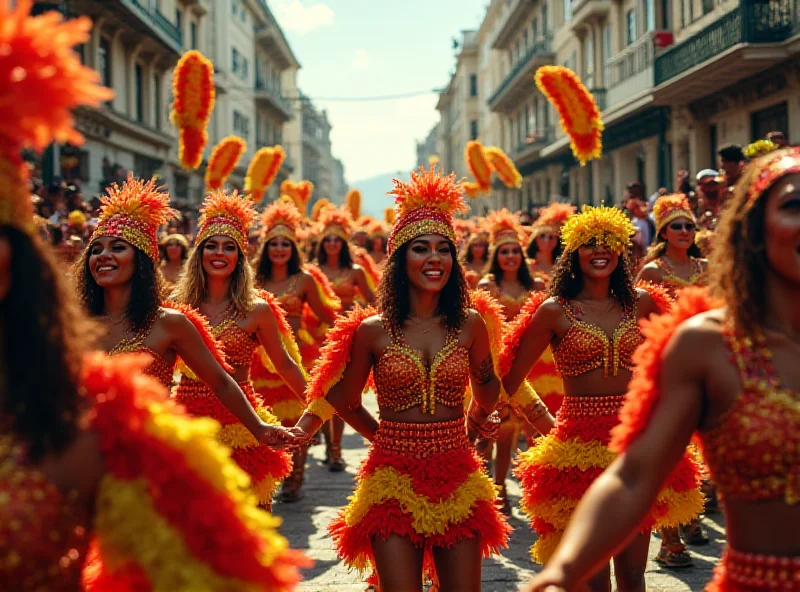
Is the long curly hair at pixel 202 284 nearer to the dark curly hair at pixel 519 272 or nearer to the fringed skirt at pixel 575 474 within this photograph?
the fringed skirt at pixel 575 474

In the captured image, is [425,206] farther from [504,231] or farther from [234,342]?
[504,231]

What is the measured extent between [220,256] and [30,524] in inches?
164

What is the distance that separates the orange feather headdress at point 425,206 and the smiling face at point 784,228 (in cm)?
224

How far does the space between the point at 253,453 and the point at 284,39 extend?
63.4m

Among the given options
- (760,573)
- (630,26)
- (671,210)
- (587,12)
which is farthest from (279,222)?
(587,12)

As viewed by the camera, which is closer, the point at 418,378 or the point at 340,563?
the point at 418,378

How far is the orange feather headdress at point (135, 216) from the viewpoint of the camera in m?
4.77

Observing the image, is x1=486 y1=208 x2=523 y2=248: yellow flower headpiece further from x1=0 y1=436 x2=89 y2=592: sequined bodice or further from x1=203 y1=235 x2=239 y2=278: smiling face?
x1=0 y1=436 x2=89 y2=592: sequined bodice

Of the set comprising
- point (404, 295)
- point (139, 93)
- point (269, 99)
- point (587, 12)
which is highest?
point (269, 99)

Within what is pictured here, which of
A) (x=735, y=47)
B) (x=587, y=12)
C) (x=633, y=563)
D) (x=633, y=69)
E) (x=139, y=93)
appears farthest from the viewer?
(x=139, y=93)

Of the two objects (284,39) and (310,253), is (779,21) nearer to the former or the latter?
(310,253)

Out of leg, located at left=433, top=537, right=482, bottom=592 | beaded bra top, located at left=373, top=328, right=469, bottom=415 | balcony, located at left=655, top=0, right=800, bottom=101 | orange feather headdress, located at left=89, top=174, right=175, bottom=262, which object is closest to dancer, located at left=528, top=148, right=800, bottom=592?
A: leg, located at left=433, top=537, right=482, bottom=592

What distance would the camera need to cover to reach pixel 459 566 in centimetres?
418

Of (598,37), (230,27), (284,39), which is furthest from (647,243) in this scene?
(284,39)
